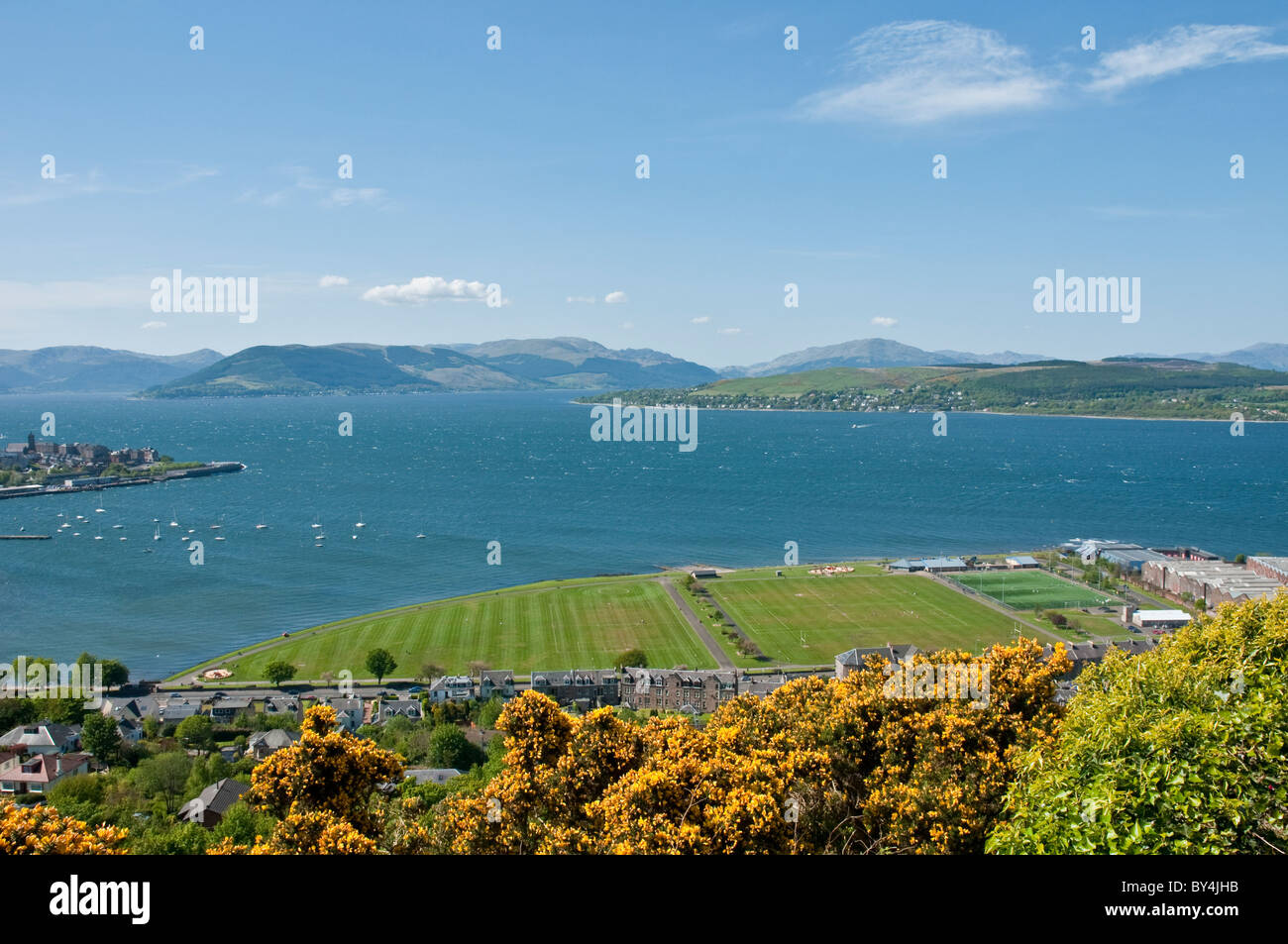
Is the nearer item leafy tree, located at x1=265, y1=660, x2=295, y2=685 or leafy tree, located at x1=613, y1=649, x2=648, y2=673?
leafy tree, located at x1=265, y1=660, x2=295, y2=685

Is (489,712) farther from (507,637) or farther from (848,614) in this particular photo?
(848,614)

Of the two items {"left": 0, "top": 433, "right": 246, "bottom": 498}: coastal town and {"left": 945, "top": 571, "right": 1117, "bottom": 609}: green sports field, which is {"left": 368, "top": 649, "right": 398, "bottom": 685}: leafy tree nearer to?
{"left": 945, "top": 571, "right": 1117, "bottom": 609}: green sports field

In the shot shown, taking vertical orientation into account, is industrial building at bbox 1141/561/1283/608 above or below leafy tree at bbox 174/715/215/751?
above

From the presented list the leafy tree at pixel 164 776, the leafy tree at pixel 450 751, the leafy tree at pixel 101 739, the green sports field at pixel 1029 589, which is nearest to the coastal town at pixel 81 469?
the leafy tree at pixel 101 739

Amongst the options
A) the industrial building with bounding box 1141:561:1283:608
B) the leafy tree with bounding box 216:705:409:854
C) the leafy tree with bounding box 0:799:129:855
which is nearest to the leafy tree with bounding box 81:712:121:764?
the leafy tree with bounding box 216:705:409:854

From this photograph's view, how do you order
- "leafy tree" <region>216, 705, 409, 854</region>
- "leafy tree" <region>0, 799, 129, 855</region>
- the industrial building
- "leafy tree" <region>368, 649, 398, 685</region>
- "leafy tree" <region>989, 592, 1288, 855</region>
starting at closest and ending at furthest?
"leafy tree" <region>989, 592, 1288, 855</region> → "leafy tree" <region>0, 799, 129, 855</region> → "leafy tree" <region>216, 705, 409, 854</region> → "leafy tree" <region>368, 649, 398, 685</region> → the industrial building
